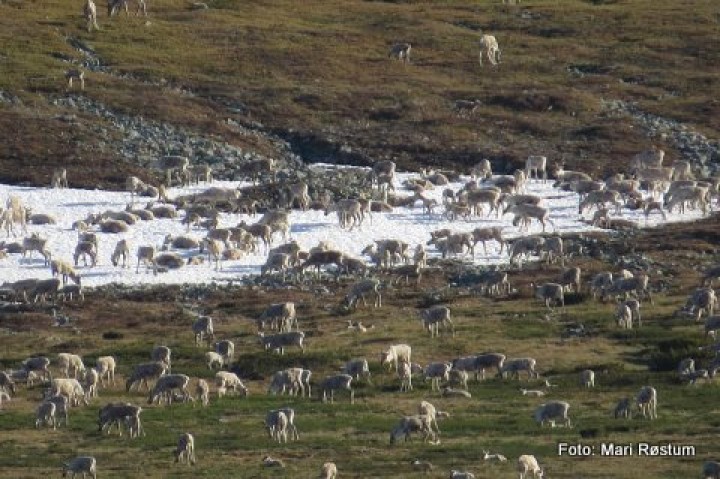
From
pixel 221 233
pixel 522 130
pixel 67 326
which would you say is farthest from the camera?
pixel 522 130

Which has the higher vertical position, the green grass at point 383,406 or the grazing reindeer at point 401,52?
the green grass at point 383,406

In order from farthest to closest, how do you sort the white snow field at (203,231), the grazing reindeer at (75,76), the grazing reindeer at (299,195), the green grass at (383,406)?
1. the grazing reindeer at (75,76)
2. the grazing reindeer at (299,195)
3. the white snow field at (203,231)
4. the green grass at (383,406)

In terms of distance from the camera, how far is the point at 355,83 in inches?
3615

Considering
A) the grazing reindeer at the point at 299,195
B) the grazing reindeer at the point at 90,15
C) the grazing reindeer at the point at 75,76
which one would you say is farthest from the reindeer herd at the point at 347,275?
the grazing reindeer at the point at 90,15

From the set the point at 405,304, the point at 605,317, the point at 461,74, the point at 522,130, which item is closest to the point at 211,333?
the point at 405,304

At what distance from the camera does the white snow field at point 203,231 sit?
61250 millimetres

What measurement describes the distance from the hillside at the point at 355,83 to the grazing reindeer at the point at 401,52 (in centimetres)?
80

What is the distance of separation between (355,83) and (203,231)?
87.0 feet

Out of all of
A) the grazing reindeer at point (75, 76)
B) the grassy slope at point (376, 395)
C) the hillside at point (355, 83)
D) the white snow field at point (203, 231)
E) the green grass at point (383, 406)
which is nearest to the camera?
the green grass at point (383, 406)

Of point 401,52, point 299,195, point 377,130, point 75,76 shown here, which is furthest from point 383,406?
point 401,52

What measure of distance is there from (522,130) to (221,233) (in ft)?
83.5

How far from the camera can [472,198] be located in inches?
2825

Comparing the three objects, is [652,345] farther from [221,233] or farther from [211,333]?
[221,233]

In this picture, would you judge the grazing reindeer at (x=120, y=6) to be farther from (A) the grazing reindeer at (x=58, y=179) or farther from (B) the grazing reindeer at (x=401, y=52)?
(A) the grazing reindeer at (x=58, y=179)
